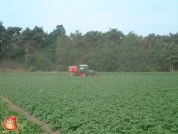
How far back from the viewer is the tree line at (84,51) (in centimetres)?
6038

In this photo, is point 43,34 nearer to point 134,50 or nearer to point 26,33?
point 26,33

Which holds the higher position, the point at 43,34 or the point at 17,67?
the point at 43,34

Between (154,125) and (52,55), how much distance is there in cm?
5995

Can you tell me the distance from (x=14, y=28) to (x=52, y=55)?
13.9 meters

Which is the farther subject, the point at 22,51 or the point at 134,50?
the point at 22,51

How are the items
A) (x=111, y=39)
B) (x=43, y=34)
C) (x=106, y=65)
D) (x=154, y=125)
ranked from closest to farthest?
(x=154, y=125), (x=106, y=65), (x=43, y=34), (x=111, y=39)

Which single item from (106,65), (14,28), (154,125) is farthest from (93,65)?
(154,125)

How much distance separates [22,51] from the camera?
226 feet

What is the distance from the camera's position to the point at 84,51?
68.6 metres

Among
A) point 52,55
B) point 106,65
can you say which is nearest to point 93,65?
point 106,65

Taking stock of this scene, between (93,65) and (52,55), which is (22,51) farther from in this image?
(93,65)

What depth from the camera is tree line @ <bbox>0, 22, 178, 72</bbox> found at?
6038cm

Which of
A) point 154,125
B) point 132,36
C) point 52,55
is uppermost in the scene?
point 132,36

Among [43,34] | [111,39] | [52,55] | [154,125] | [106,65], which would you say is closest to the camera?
→ [154,125]
